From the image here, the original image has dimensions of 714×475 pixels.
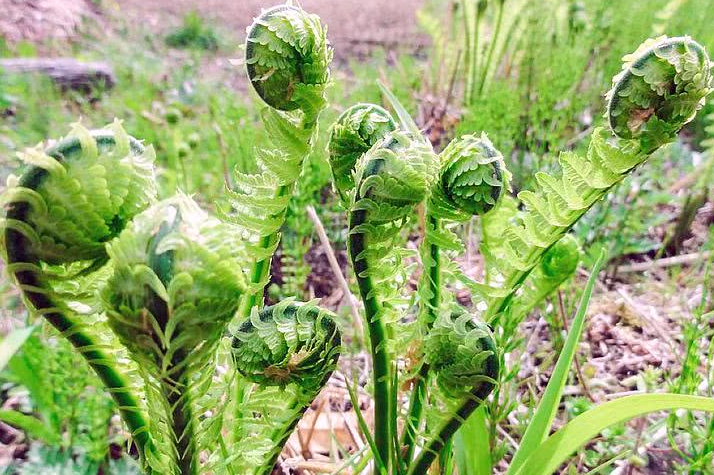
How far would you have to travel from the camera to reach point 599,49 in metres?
3.07

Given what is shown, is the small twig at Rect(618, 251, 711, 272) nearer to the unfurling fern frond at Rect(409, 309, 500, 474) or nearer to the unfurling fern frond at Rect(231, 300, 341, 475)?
the unfurling fern frond at Rect(409, 309, 500, 474)

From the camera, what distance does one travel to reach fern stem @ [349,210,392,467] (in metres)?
0.67

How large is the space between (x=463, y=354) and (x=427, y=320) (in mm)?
115

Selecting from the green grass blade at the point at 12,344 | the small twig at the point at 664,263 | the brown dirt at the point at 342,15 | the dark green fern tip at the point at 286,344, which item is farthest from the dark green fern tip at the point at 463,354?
the brown dirt at the point at 342,15

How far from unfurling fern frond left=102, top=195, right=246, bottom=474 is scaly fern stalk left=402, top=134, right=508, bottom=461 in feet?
0.88

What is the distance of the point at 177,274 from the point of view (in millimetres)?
489

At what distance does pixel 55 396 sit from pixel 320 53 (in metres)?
1.10

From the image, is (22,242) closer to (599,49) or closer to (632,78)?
(632,78)

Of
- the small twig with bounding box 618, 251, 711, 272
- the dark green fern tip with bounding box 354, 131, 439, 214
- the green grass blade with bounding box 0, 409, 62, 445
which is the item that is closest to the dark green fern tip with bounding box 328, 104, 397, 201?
the dark green fern tip with bounding box 354, 131, 439, 214

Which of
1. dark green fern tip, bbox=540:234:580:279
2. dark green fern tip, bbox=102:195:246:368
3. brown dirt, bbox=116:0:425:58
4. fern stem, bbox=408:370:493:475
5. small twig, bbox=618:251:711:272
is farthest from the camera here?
brown dirt, bbox=116:0:425:58

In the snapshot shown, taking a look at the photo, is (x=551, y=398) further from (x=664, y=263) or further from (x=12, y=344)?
(x=664, y=263)

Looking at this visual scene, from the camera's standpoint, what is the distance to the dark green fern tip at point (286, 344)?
0.67 metres

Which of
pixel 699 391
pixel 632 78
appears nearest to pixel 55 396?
pixel 632 78

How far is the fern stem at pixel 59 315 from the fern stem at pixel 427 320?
34cm
